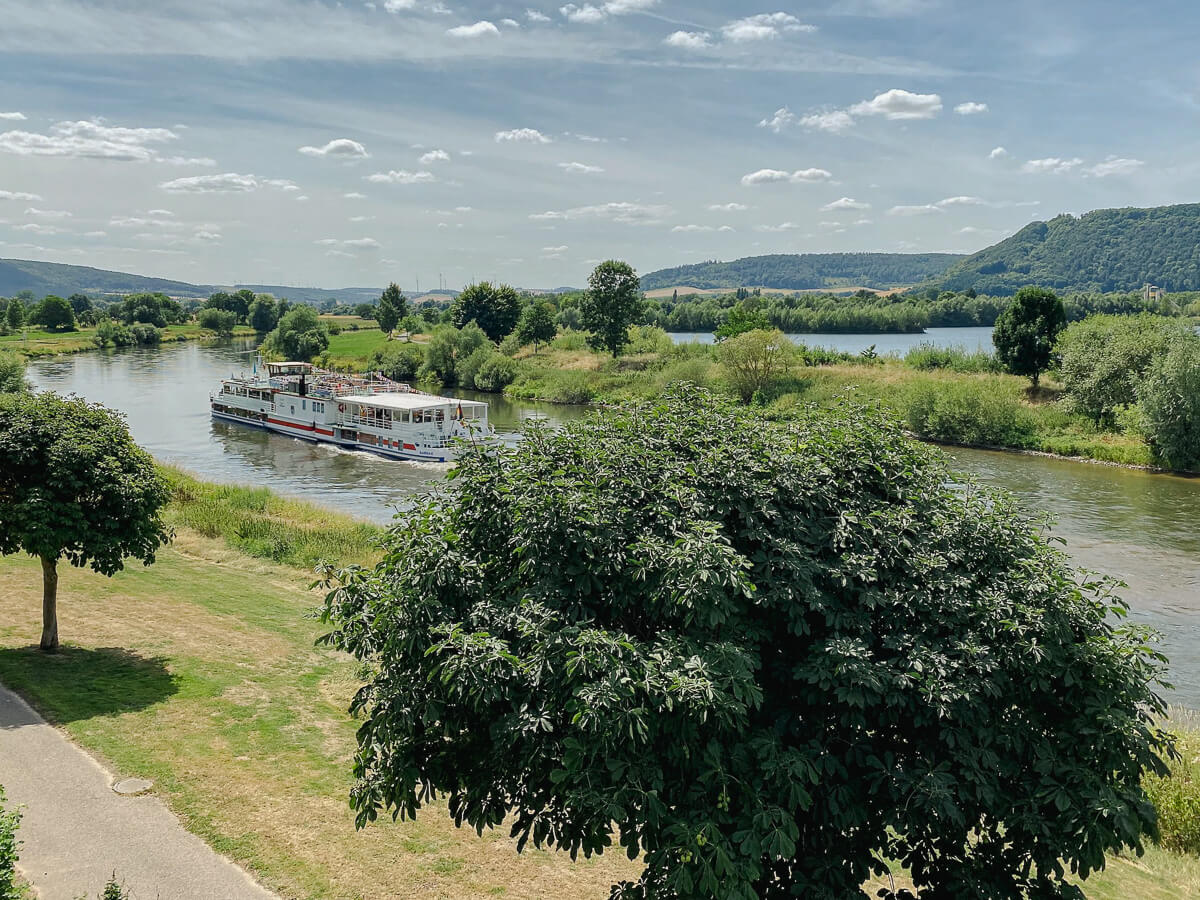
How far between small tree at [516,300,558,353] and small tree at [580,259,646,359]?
8783mm

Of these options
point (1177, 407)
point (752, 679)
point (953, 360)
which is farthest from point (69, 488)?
point (953, 360)

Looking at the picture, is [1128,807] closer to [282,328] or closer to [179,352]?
[282,328]

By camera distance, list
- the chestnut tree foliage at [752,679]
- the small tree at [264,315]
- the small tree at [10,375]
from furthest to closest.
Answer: the small tree at [264,315] → the small tree at [10,375] → the chestnut tree foliage at [752,679]

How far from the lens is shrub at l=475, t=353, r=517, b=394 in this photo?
85500mm

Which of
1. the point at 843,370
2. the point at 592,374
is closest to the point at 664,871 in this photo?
the point at 843,370

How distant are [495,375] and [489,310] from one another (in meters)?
22.9

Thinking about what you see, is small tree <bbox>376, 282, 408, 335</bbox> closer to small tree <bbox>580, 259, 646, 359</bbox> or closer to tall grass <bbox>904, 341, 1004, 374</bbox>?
Result: small tree <bbox>580, 259, 646, 359</bbox>

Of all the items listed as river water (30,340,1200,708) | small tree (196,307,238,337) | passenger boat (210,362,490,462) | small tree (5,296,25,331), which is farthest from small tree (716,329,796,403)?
small tree (5,296,25,331)

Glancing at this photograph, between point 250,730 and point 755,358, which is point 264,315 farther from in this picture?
point 250,730

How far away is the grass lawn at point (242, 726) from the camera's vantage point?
32.0 ft

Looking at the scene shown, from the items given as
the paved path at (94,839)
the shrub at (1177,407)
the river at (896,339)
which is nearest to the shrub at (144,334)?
the river at (896,339)

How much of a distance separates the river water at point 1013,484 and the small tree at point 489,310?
26.4 meters

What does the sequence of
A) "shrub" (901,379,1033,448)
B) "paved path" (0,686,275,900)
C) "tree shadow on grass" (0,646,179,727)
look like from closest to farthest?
"paved path" (0,686,275,900) < "tree shadow on grass" (0,646,179,727) < "shrub" (901,379,1033,448)

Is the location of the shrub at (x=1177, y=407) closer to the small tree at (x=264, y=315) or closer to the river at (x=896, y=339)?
the river at (x=896, y=339)
